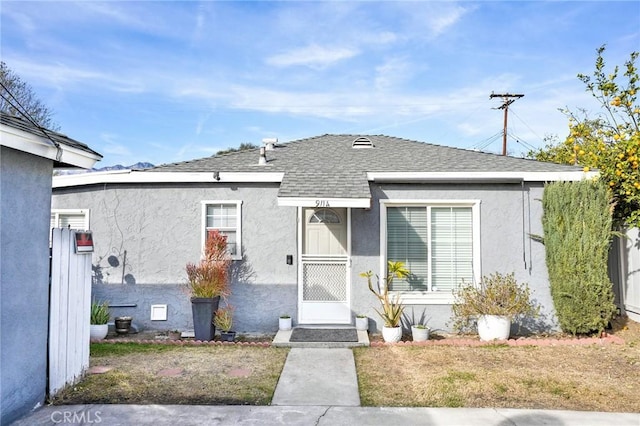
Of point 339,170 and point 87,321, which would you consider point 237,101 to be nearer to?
point 339,170

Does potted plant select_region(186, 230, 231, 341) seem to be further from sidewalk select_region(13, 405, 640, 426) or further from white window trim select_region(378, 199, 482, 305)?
sidewalk select_region(13, 405, 640, 426)

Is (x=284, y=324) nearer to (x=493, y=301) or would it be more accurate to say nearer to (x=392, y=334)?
(x=392, y=334)

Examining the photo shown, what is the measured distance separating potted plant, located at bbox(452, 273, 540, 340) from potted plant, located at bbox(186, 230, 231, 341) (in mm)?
5832

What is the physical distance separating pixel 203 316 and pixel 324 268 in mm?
3267

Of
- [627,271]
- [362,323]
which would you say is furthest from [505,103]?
[362,323]

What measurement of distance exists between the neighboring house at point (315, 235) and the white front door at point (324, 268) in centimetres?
3

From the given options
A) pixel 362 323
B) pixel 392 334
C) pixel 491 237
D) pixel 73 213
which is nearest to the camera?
pixel 392 334

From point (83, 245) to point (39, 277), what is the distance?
3.11 feet

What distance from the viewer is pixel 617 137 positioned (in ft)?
37.0

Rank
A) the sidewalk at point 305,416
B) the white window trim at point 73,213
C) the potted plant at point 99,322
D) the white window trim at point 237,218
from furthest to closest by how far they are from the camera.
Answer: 1. the white window trim at point 73,213
2. the white window trim at point 237,218
3. the potted plant at point 99,322
4. the sidewalk at point 305,416

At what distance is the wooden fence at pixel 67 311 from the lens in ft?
20.6

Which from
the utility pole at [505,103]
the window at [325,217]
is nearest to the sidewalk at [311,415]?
the window at [325,217]

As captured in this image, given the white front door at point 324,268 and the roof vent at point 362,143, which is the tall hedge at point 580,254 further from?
the roof vent at point 362,143

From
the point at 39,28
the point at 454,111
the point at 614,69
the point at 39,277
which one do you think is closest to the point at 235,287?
the point at 39,277
